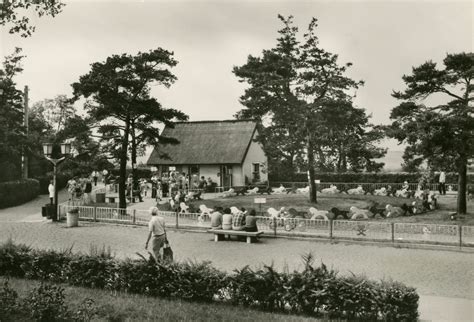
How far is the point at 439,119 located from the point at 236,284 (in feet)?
43.1

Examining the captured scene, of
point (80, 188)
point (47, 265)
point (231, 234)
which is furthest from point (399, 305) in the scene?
point (80, 188)

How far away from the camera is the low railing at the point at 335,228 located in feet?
57.4

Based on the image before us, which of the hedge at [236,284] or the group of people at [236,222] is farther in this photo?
the group of people at [236,222]

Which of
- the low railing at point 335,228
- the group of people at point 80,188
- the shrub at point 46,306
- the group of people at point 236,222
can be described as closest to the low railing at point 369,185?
the group of people at point 80,188

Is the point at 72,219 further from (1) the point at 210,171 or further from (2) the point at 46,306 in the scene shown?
(1) the point at 210,171

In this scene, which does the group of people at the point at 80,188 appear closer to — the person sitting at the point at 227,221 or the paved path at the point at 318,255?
the paved path at the point at 318,255

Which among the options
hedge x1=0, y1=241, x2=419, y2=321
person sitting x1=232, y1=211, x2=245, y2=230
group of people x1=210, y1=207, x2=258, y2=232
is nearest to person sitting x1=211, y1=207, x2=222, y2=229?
group of people x1=210, y1=207, x2=258, y2=232

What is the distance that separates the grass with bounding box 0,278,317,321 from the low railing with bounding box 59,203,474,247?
9.67m

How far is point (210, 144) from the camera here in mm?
42156

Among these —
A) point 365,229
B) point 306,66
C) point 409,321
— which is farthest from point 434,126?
point 409,321

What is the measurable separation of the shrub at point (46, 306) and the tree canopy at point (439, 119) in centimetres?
1565

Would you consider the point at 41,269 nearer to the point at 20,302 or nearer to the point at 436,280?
the point at 20,302

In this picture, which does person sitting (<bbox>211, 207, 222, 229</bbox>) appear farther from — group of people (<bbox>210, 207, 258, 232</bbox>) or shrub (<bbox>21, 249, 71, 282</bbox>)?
shrub (<bbox>21, 249, 71, 282</bbox>)

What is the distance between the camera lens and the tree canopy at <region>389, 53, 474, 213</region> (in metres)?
Answer: 19.5
